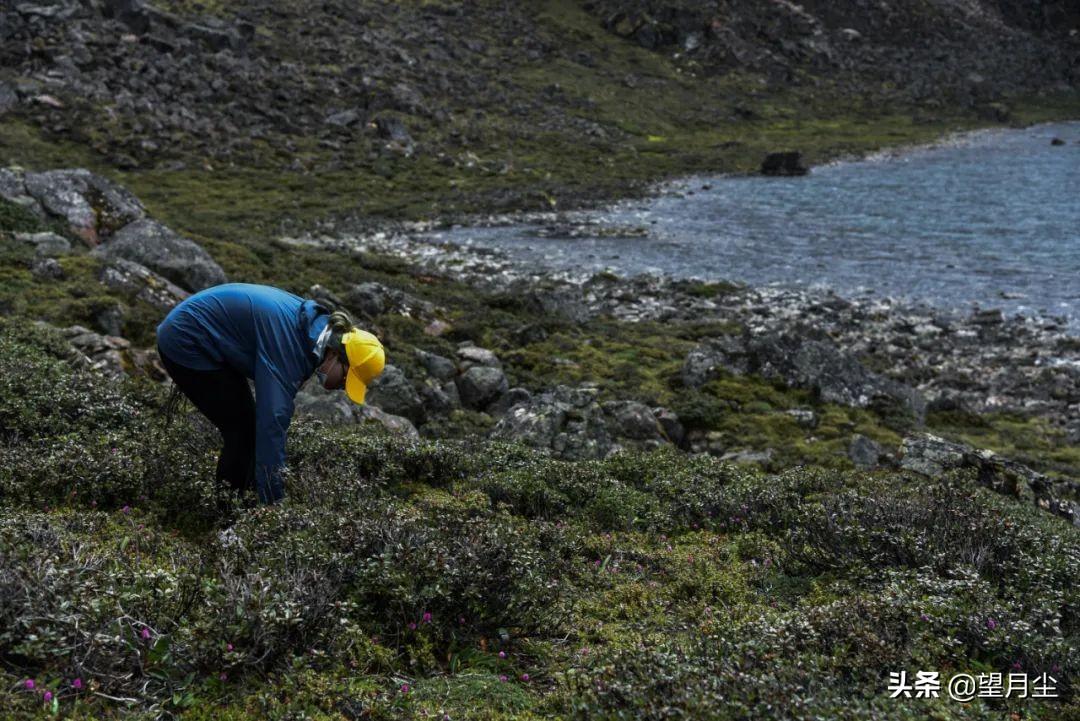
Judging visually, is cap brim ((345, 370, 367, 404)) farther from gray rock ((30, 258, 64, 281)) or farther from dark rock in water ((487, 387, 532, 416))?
gray rock ((30, 258, 64, 281))

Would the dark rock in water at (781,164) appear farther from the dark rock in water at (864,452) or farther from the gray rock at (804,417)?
the dark rock in water at (864,452)

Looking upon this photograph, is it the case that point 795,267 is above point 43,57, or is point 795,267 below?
below

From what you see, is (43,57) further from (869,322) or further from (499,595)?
(499,595)

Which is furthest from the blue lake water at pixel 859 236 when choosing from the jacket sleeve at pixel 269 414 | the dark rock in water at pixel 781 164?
the jacket sleeve at pixel 269 414

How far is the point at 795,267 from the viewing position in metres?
36.6

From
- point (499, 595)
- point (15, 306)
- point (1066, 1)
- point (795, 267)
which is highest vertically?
point (1066, 1)

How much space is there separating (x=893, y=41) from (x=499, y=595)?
434 ft

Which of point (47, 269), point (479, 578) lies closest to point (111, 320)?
point (47, 269)

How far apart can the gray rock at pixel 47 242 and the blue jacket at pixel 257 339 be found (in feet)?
47.8

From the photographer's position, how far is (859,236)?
4338cm

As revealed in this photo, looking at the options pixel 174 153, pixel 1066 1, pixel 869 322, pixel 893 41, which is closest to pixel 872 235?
pixel 869 322

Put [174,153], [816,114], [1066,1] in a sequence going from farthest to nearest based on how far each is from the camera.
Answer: [1066,1]
[816,114]
[174,153]

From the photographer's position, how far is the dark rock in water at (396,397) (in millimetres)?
15516

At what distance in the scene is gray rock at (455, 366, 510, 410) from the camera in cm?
1833
